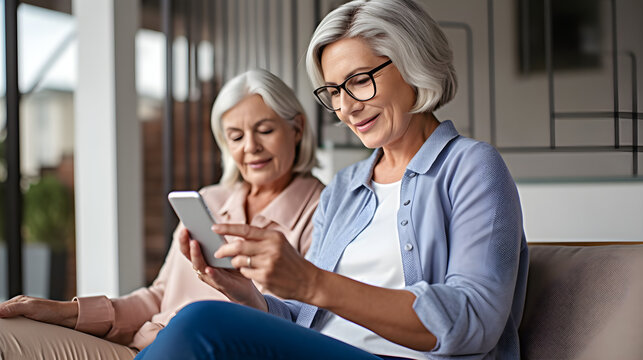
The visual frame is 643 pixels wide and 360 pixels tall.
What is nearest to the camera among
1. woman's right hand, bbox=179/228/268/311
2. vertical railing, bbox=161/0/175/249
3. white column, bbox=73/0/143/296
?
woman's right hand, bbox=179/228/268/311

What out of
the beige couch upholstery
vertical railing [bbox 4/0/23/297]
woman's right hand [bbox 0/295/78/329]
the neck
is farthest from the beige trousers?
the beige couch upholstery

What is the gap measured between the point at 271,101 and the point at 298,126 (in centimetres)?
13

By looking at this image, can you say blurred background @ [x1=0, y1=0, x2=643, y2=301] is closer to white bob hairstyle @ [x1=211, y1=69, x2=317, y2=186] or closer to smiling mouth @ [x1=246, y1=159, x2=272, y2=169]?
white bob hairstyle @ [x1=211, y1=69, x2=317, y2=186]

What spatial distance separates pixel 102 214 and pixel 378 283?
1.88 m

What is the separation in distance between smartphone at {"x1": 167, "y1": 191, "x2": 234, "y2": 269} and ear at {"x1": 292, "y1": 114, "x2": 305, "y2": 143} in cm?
84

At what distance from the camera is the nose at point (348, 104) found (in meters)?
1.36

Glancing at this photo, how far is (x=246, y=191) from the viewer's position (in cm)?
202

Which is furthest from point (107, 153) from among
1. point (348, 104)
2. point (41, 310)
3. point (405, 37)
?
point (405, 37)

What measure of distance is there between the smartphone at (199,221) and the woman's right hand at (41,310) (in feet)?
1.82

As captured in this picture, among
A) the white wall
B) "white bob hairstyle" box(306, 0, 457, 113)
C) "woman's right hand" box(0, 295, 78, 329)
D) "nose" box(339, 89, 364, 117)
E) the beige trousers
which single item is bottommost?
the beige trousers

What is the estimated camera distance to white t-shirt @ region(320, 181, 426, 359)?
130 cm

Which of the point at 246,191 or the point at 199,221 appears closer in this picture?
the point at 199,221

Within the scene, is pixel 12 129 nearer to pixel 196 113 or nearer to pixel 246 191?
pixel 246 191

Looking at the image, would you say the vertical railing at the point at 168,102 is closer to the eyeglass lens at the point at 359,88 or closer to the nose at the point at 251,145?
the nose at the point at 251,145
